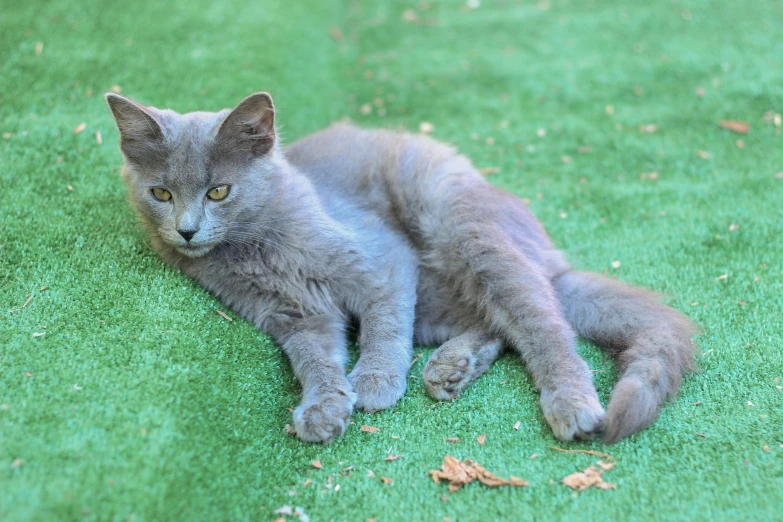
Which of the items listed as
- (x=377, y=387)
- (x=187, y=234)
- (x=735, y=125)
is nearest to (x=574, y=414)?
(x=377, y=387)

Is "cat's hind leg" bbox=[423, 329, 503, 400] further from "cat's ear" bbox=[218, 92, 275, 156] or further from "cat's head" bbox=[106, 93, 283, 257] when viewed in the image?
"cat's ear" bbox=[218, 92, 275, 156]

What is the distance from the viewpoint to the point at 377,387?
2.03 m

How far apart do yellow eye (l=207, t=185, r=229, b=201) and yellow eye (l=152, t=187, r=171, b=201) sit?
131mm

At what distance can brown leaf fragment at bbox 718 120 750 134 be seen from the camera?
10.8 ft

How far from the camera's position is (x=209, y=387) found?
6.17 ft

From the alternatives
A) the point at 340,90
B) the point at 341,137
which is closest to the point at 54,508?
the point at 341,137

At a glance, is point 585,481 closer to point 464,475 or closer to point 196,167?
point 464,475

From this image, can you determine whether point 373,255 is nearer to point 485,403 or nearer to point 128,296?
point 485,403

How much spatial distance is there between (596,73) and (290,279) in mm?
2472

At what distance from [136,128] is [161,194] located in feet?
0.70

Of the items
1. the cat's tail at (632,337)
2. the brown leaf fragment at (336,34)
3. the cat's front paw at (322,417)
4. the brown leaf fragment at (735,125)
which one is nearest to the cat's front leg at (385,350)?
the cat's front paw at (322,417)

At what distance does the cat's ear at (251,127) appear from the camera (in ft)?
6.78

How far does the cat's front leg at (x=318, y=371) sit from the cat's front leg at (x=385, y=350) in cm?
5

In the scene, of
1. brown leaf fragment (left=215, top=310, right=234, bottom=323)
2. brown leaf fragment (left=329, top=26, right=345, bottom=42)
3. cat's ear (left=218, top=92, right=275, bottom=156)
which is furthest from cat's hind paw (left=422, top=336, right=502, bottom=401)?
brown leaf fragment (left=329, top=26, right=345, bottom=42)
